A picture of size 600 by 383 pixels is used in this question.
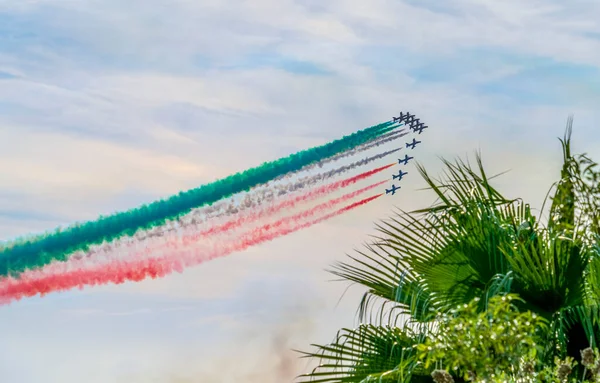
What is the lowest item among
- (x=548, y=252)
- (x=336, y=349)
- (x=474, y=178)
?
(x=336, y=349)

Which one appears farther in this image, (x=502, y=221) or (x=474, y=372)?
(x=502, y=221)

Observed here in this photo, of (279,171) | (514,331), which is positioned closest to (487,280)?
(514,331)

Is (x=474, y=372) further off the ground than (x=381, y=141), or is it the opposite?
(x=381, y=141)

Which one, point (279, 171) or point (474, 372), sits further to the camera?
point (279, 171)

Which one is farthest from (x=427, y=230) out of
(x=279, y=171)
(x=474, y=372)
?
(x=279, y=171)

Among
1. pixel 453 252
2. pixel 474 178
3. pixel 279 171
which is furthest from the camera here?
pixel 279 171

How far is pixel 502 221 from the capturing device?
501 inches

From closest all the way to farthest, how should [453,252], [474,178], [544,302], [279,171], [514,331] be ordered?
1. [514,331]
2. [544,302]
3. [453,252]
4. [474,178]
5. [279,171]

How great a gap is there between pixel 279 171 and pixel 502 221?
18.7 meters

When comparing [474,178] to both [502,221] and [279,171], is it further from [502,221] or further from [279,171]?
[279,171]

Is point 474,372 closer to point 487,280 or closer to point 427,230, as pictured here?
point 487,280

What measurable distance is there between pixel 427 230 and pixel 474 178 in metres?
1.15

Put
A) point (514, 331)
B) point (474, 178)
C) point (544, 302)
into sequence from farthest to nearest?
point (474, 178), point (544, 302), point (514, 331)

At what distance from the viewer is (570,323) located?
11406mm
